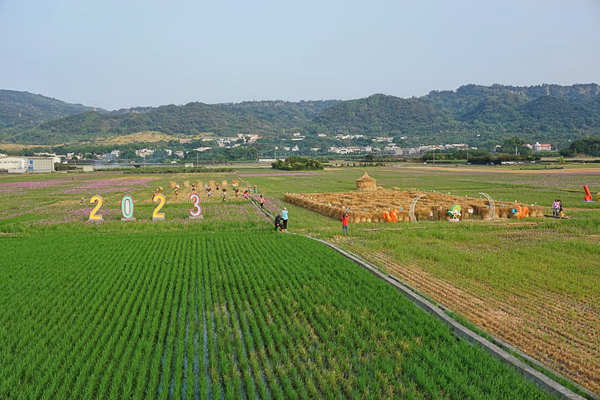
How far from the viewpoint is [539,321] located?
8805 millimetres

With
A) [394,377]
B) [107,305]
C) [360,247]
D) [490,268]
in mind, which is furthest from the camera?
[360,247]

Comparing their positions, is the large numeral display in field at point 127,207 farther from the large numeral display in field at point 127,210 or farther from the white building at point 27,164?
the white building at point 27,164

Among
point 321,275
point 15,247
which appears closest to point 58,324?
point 321,275

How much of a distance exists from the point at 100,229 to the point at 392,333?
60.2ft

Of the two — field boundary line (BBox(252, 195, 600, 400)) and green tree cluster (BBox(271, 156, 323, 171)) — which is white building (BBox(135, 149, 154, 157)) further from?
field boundary line (BBox(252, 195, 600, 400))

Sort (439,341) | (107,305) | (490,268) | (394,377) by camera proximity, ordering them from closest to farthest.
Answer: (394,377)
(439,341)
(107,305)
(490,268)

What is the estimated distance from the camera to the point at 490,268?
1307 cm

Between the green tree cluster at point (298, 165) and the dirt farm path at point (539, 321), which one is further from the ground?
the green tree cluster at point (298, 165)

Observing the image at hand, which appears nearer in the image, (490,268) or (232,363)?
(232,363)

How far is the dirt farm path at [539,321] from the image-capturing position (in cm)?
714

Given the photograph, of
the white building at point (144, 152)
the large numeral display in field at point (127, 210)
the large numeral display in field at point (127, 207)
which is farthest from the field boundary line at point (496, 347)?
the white building at point (144, 152)

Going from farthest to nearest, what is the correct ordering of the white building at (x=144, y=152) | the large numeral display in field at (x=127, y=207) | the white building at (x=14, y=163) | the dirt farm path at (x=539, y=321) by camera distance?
the white building at (x=144, y=152), the white building at (x=14, y=163), the large numeral display in field at (x=127, y=207), the dirt farm path at (x=539, y=321)

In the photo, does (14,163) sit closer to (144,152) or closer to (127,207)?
(144,152)

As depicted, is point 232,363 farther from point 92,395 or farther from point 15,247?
point 15,247
